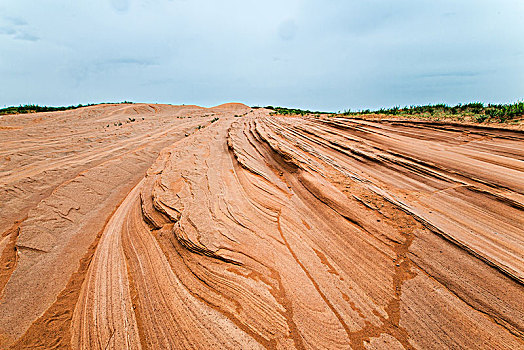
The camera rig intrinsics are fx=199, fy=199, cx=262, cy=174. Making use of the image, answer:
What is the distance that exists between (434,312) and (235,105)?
4049 cm

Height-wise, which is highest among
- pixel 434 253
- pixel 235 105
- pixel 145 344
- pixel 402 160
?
pixel 235 105

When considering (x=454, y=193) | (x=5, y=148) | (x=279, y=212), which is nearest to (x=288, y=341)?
(x=279, y=212)

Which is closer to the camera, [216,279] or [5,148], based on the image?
[216,279]

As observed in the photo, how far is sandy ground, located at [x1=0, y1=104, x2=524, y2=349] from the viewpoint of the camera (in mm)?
2086

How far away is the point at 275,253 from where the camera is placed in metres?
2.94

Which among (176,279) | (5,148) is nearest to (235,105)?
(5,148)

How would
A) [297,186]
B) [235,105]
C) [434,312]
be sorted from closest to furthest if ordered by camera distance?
1. [434,312]
2. [297,186]
3. [235,105]

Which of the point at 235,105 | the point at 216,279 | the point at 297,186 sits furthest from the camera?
the point at 235,105

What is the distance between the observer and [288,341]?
6.40 feet

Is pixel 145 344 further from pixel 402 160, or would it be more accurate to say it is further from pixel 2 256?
pixel 402 160

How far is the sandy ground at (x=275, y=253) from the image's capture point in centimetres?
209

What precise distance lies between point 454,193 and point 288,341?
14.1 ft

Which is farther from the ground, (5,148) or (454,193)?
(5,148)

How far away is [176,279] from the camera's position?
2.62 m
